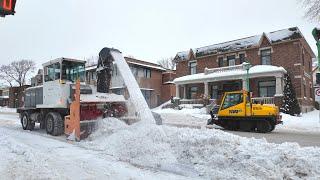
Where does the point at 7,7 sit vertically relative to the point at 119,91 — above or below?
above

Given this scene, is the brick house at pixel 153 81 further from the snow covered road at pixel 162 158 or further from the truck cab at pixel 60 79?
the snow covered road at pixel 162 158

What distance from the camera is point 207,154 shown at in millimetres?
8094

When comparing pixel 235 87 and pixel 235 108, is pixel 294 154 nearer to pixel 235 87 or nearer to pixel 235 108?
pixel 235 108

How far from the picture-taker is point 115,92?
1377 cm

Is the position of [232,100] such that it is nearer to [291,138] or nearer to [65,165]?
[291,138]

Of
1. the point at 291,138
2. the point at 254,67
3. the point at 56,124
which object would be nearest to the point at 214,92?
the point at 254,67

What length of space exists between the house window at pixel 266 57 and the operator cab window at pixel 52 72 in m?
24.4

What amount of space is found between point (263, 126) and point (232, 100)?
7.25ft

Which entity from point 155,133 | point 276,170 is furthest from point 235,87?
point 276,170

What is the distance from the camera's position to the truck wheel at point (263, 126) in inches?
685

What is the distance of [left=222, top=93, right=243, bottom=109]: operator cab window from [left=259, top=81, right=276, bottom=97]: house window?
1450 centimetres

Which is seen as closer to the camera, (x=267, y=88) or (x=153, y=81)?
(x=267, y=88)

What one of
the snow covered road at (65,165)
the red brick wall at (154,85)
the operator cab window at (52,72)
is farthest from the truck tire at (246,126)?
the red brick wall at (154,85)

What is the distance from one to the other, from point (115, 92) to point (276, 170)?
27.2 ft
